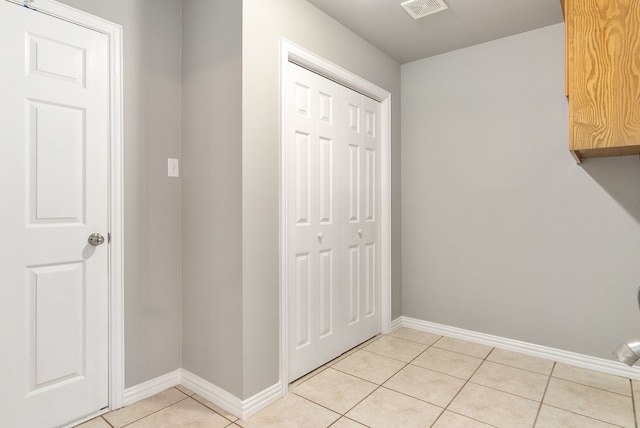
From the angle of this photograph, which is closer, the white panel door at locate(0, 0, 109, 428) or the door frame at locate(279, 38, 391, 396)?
the white panel door at locate(0, 0, 109, 428)

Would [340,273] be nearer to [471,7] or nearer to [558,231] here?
[558,231]

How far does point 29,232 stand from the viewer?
1.71 metres

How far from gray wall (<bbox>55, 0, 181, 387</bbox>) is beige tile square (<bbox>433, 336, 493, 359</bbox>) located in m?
2.06

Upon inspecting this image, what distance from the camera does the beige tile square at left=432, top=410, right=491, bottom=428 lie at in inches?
72.7

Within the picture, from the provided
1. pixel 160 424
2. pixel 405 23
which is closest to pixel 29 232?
pixel 160 424

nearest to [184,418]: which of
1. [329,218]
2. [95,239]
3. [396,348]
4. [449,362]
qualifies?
[95,239]

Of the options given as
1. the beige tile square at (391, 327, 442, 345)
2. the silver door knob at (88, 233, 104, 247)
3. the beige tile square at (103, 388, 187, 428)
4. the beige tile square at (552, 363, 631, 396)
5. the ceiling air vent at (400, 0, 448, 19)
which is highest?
the ceiling air vent at (400, 0, 448, 19)

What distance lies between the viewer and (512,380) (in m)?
2.35

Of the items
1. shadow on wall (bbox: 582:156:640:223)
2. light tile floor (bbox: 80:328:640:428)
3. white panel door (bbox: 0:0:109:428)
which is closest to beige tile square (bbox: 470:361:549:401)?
light tile floor (bbox: 80:328:640:428)

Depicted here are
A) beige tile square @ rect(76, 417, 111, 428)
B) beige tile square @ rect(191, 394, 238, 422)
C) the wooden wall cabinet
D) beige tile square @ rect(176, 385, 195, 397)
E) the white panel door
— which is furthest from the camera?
beige tile square @ rect(176, 385, 195, 397)

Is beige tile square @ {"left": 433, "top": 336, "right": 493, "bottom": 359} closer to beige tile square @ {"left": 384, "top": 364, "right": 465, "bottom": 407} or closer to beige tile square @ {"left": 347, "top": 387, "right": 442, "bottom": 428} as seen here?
beige tile square @ {"left": 384, "top": 364, "right": 465, "bottom": 407}

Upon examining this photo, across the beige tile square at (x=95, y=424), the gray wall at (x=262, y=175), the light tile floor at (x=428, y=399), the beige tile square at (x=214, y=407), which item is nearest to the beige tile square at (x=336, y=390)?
the light tile floor at (x=428, y=399)

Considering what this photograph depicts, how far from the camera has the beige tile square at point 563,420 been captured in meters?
1.86

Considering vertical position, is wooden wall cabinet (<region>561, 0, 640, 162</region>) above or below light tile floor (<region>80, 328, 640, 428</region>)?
above
